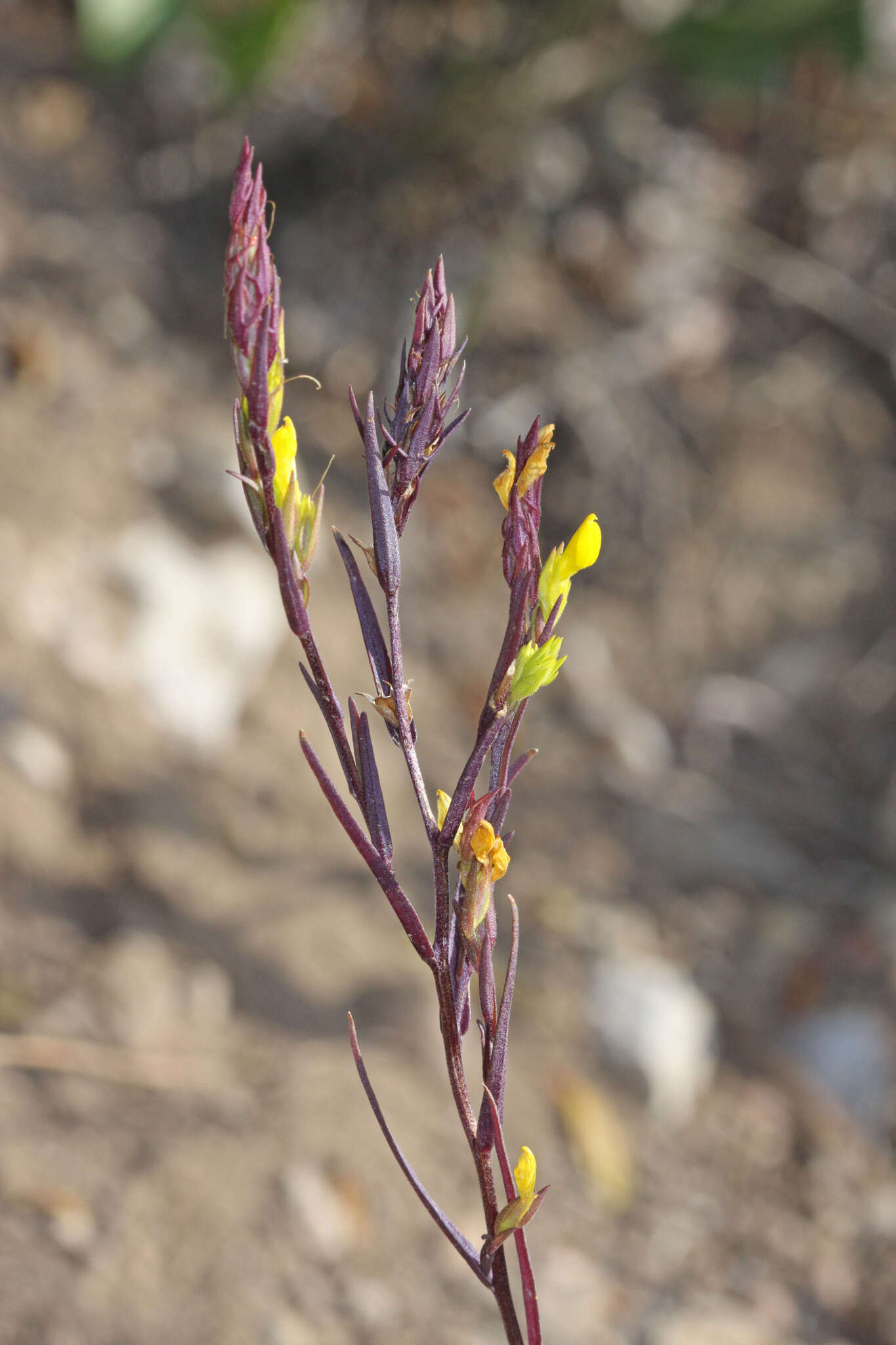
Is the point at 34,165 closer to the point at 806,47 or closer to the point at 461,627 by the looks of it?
the point at 461,627

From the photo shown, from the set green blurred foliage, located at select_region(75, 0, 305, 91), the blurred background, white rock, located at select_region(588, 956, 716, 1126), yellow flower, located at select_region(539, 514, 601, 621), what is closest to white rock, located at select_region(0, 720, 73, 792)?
the blurred background

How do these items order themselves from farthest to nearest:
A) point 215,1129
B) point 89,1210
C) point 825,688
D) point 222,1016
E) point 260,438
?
point 825,688, point 222,1016, point 215,1129, point 89,1210, point 260,438

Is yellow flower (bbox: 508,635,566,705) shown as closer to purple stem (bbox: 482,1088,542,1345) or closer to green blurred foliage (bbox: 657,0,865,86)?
purple stem (bbox: 482,1088,542,1345)

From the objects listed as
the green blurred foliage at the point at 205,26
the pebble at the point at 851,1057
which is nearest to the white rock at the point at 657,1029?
the pebble at the point at 851,1057

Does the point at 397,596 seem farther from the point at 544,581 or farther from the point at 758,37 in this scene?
the point at 758,37

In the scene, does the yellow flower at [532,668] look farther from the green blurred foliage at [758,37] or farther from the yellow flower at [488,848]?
the green blurred foliage at [758,37]

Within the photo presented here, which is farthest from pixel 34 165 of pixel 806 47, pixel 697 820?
pixel 697 820

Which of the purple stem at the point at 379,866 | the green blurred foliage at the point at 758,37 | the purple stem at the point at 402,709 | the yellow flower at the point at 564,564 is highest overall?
the green blurred foliage at the point at 758,37
